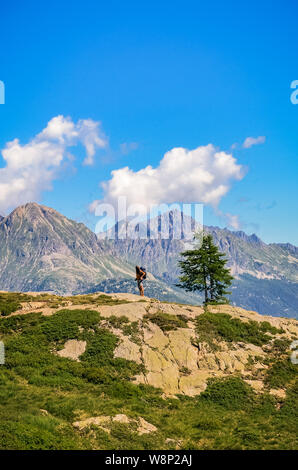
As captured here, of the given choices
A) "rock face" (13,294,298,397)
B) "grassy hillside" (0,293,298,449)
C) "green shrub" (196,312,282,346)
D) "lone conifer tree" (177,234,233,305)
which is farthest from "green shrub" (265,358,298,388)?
"lone conifer tree" (177,234,233,305)

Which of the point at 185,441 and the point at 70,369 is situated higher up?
the point at 70,369

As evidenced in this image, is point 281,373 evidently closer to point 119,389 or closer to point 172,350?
point 172,350

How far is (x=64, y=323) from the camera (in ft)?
111

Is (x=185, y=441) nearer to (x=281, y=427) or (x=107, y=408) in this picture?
(x=107, y=408)

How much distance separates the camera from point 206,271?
58375mm

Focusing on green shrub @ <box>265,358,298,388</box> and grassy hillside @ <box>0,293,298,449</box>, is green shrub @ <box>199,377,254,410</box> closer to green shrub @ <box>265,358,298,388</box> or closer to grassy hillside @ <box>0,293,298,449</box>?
grassy hillside @ <box>0,293,298,449</box>

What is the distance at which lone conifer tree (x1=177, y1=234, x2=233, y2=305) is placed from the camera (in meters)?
58.1

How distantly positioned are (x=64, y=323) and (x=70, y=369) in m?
7.41

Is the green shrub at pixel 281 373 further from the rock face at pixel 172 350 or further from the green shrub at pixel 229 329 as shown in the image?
the green shrub at pixel 229 329

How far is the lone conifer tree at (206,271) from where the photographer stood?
5809 cm

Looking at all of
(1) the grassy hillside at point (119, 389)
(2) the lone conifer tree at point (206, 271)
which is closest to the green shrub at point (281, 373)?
(1) the grassy hillside at point (119, 389)

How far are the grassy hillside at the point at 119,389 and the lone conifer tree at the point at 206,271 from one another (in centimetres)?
1837

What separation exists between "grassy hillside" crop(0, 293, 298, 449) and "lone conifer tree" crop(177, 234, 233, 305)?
18368 mm
